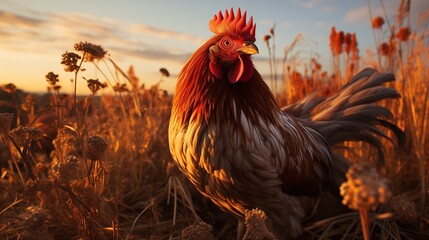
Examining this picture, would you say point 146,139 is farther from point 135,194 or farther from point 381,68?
point 381,68

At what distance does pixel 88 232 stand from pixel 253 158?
1266 millimetres

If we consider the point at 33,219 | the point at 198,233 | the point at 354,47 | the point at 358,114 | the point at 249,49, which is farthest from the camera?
the point at 354,47

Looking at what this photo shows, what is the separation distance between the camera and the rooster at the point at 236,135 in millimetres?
2047

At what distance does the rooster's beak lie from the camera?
1.95 m

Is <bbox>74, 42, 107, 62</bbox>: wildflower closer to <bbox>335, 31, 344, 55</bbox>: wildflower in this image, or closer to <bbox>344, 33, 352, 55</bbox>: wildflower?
<bbox>335, 31, 344, 55</bbox>: wildflower

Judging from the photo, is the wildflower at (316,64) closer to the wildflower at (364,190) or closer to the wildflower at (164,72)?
the wildflower at (164,72)

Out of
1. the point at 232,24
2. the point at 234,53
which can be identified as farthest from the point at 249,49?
the point at 232,24

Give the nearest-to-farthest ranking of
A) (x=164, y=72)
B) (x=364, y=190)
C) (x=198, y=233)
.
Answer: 1. (x=364, y=190)
2. (x=198, y=233)
3. (x=164, y=72)

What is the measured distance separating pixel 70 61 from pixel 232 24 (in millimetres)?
1168

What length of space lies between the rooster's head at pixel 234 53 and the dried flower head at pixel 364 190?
1395mm

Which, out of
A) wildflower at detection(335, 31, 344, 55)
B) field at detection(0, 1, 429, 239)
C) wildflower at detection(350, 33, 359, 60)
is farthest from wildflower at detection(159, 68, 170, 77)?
wildflower at detection(350, 33, 359, 60)

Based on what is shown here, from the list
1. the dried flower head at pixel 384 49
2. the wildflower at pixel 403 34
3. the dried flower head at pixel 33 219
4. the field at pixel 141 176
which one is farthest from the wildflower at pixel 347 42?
the dried flower head at pixel 33 219

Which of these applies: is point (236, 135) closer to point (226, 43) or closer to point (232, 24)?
point (226, 43)

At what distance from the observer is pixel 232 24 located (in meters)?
2.18
